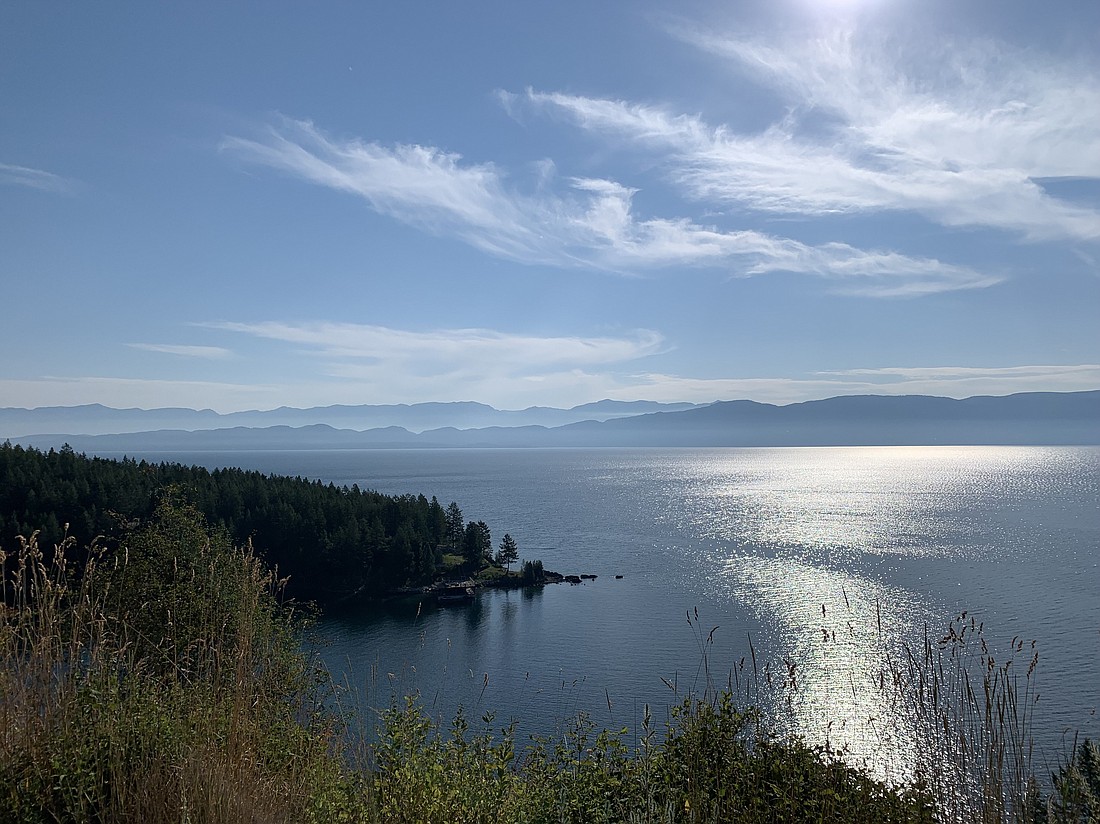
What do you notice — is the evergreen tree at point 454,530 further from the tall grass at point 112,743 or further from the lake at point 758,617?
the tall grass at point 112,743

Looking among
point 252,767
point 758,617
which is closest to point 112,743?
point 252,767

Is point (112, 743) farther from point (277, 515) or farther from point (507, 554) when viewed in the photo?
point (277, 515)

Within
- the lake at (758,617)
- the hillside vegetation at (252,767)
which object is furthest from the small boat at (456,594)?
the hillside vegetation at (252,767)

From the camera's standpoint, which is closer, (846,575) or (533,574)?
(846,575)

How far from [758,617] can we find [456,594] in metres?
24.1

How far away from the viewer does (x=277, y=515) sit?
61.3m

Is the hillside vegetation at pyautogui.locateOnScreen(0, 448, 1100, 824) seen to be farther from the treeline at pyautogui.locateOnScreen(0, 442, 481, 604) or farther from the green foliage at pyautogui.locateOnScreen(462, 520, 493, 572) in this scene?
the green foliage at pyautogui.locateOnScreen(462, 520, 493, 572)

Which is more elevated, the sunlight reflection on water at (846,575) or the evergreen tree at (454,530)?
the evergreen tree at (454,530)

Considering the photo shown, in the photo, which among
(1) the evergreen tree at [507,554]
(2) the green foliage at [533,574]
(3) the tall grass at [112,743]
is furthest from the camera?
(1) the evergreen tree at [507,554]

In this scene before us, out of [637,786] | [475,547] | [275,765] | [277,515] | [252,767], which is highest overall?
[252,767]

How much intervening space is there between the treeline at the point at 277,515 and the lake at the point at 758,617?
8422 millimetres

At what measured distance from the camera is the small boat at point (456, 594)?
176 feet

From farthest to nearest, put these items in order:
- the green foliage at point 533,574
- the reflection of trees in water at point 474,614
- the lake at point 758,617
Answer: the green foliage at point 533,574
the reflection of trees in water at point 474,614
the lake at point 758,617

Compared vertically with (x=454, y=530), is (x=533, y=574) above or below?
below
